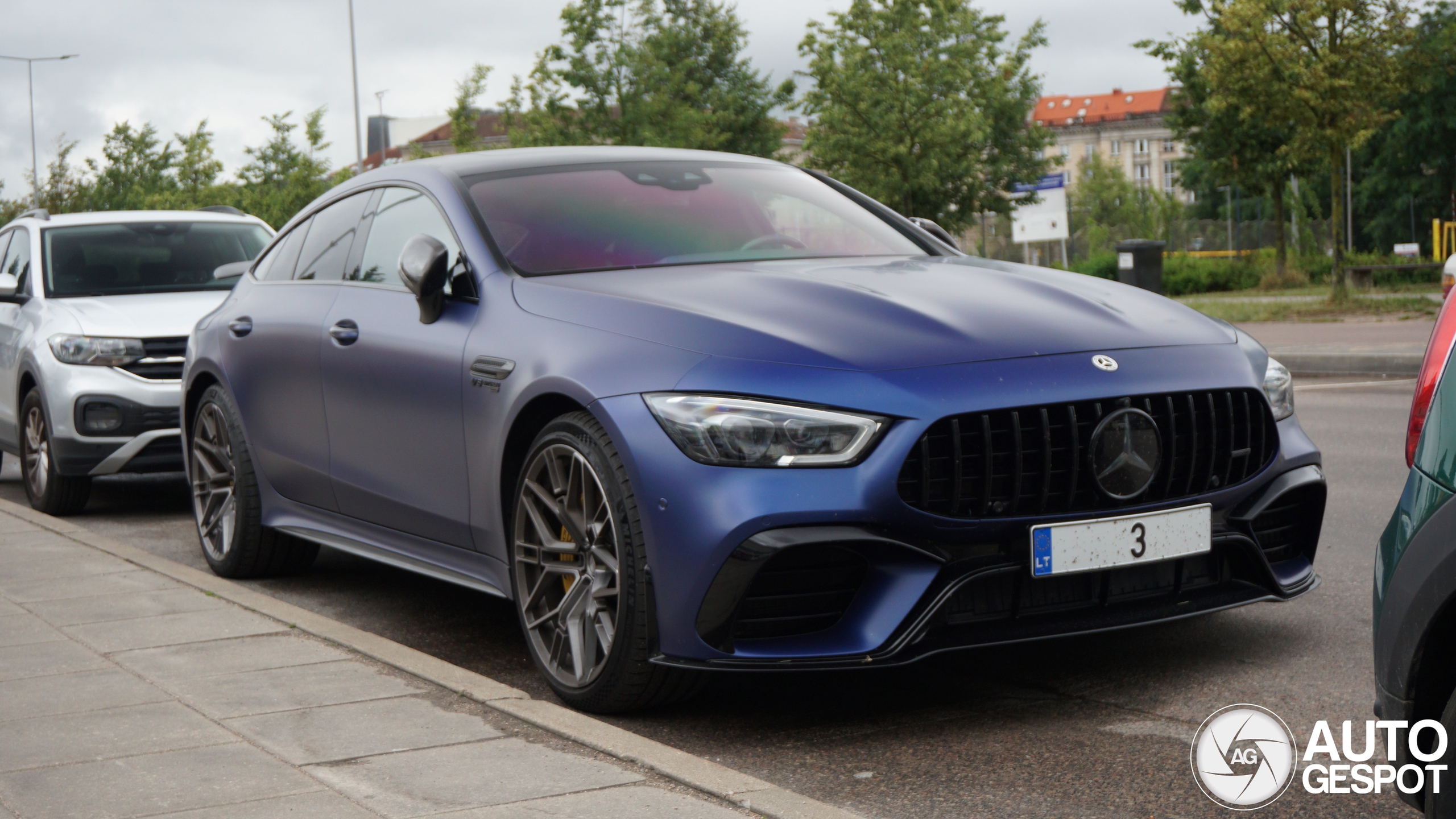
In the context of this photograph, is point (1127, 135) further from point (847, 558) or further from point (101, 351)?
point (847, 558)

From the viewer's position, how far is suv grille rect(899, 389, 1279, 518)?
3.74m

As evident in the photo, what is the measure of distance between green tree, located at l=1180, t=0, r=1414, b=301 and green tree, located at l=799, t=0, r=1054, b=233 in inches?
492

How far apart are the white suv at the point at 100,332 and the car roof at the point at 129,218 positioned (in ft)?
0.04

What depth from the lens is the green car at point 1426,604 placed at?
2471 millimetres

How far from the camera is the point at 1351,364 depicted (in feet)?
51.6

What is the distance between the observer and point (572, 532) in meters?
4.20

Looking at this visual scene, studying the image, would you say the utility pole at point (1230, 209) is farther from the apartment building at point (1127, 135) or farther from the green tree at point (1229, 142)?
the apartment building at point (1127, 135)

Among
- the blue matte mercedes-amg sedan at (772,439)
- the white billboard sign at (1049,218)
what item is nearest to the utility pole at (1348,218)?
the white billboard sign at (1049,218)

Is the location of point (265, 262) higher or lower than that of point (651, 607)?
higher

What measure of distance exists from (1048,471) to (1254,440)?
75 centimetres

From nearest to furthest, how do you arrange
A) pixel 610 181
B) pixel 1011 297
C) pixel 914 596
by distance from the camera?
pixel 914 596
pixel 1011 297
pixel 610 181

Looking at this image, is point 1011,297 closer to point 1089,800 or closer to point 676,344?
point 676,344

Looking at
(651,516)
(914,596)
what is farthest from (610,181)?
(914,596)

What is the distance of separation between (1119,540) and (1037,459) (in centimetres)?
29
